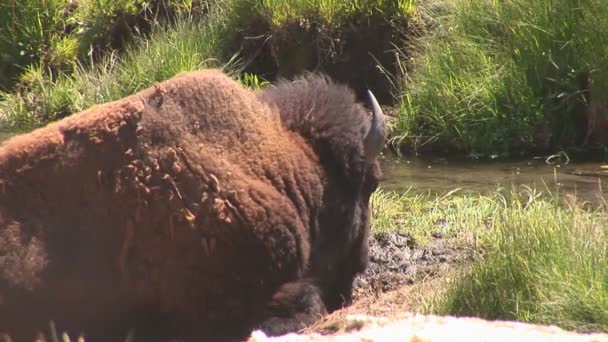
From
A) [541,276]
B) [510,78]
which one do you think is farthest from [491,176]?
[541,276]

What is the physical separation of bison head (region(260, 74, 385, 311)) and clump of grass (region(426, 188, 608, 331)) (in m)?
0.58

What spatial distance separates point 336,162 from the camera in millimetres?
6277

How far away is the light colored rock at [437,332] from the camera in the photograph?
4219 mm

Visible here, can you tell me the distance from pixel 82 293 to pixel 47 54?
10869 millimetres

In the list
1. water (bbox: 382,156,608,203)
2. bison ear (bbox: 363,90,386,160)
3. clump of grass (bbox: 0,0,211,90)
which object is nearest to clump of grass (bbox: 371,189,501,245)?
water (bbox: 382,156,608,203)

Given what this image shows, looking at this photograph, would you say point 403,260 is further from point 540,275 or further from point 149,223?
point 149,223

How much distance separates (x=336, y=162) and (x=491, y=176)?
473 cm

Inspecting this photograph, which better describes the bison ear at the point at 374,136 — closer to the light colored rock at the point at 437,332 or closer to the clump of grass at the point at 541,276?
the clump of grass at the point at 541,276

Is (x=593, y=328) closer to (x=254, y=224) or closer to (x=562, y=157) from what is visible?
(x=254, y=224)

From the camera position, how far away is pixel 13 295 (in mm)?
5480

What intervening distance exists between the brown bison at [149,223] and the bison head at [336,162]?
36 centimetres

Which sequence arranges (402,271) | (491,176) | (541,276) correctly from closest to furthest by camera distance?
(541,276) → (402,271) → (491,176)

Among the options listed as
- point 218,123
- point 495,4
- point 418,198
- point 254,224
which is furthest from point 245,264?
point 495,4

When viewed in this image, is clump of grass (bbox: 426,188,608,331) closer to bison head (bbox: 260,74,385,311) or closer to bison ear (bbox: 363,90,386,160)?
bison head (bbox: 260,74,385,311)
